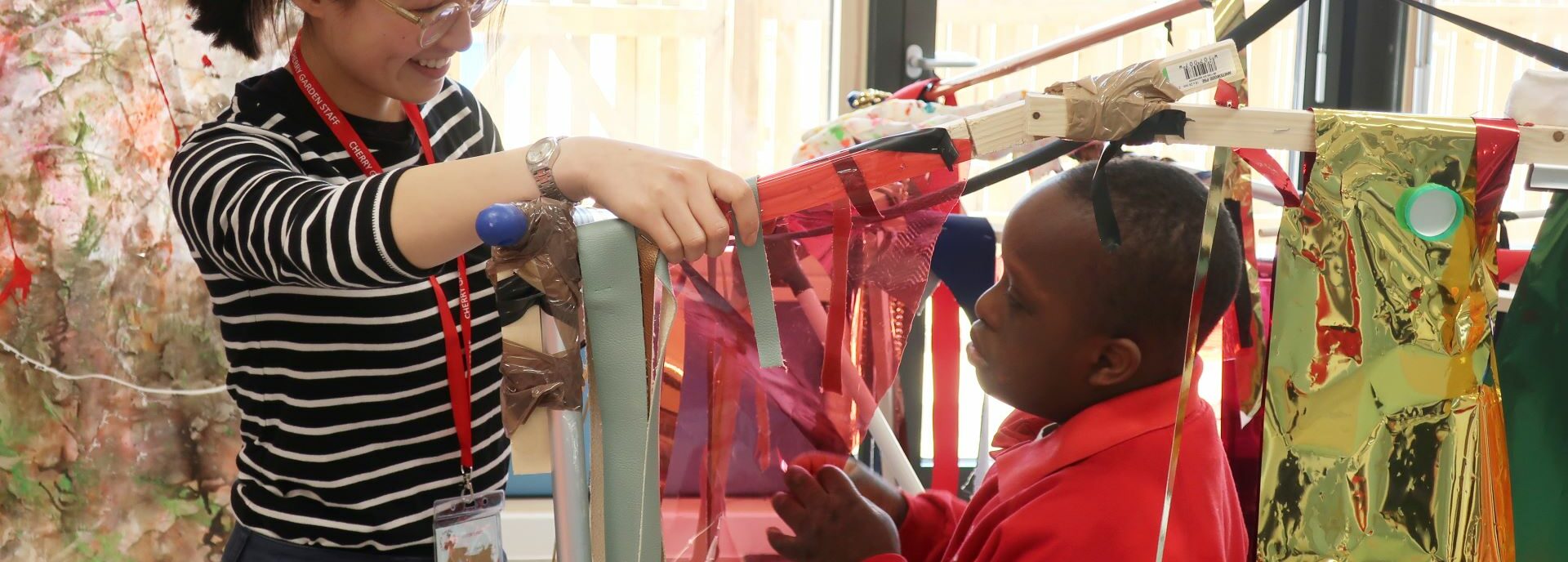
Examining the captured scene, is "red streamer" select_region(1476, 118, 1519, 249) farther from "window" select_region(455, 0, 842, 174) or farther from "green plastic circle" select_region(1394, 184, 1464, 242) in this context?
"window" select_region(455, 0, 842, 174)

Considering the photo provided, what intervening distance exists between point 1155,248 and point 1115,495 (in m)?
0.19

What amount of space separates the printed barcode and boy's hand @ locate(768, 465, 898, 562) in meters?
0.44

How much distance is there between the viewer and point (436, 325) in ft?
3.28

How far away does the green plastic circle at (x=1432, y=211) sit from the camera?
729 mm

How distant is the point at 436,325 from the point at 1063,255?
0.53 meters

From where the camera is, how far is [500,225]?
667mm

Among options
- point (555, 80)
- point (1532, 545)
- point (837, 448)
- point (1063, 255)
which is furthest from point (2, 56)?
point (1532, 545)

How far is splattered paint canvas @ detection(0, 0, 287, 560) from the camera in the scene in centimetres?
189

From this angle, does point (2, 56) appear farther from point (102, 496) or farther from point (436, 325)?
point (436, 325)

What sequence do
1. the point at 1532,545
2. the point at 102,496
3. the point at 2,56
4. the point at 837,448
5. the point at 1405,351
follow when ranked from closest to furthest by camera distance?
1. the point at 1405,351
2. the point at 1532,545
3. the point at 837,448
4. the point at 2,56
5. the point at 102,496

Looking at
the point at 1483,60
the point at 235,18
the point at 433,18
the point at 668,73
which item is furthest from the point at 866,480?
the point at 1483,60

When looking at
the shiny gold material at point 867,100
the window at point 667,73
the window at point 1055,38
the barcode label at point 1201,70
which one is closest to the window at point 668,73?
the window at point 667,73

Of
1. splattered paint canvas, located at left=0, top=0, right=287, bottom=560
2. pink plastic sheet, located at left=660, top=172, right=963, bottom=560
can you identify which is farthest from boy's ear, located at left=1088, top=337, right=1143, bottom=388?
splattered paint canvas, located at left=0, top=0, right=287, bottom=560

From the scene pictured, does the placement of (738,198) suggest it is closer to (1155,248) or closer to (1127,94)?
(1127,94)
